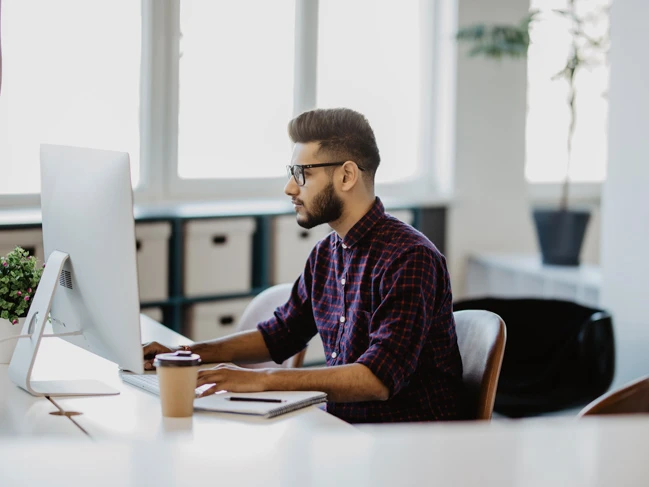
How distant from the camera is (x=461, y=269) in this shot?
4.89m

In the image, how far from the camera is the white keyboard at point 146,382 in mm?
1785

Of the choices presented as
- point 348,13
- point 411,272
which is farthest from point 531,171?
point 411,272

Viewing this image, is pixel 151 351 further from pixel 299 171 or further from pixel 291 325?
pixel 299 171

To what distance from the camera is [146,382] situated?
1.85 metres

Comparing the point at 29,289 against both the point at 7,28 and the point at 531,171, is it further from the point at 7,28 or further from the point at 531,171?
the point at 531,171

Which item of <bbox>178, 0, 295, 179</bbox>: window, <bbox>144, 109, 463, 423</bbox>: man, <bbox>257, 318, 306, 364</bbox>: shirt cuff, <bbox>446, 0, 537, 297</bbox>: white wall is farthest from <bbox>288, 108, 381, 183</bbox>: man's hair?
<bbox>446, 0, 537, 297</bbox>: white wall

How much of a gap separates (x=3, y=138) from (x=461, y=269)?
2.50 m

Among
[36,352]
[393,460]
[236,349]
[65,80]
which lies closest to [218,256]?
[65,80]

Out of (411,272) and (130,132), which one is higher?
(130,132)

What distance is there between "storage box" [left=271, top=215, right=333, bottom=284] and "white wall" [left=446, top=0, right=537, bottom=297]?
1023 mm

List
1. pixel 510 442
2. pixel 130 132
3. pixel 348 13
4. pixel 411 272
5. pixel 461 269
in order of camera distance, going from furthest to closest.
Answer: pixel 461 269 → pixel 348 13 → pixel 130 132 → pixel 411 272 → pixel 510 442

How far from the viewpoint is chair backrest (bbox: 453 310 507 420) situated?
186 cm

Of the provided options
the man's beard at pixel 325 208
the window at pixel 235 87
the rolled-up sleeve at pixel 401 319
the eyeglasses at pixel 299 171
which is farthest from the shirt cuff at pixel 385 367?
the window at pixel 235 87

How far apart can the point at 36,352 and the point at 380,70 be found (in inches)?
130
